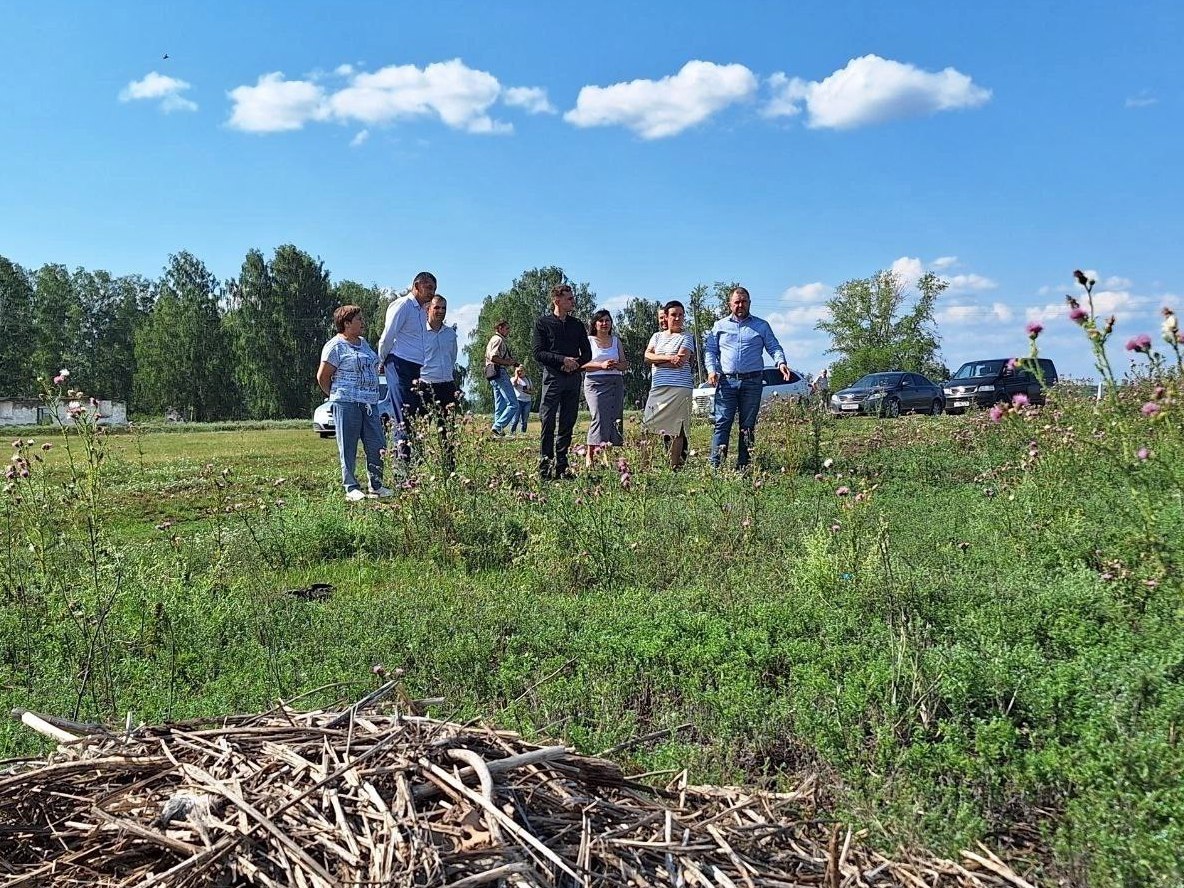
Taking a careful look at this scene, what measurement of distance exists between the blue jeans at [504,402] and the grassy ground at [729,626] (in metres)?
9.74

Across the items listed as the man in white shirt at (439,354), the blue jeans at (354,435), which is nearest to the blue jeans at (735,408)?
the man in white shirt at (439,354)

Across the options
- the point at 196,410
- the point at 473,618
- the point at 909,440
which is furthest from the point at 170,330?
the point at 473,618

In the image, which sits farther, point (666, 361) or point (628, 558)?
point (666, 361)

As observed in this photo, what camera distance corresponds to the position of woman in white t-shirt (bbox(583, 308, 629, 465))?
9.97 meters

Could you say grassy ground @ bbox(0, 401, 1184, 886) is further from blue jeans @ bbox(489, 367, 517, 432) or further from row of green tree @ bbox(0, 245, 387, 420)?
row of green tree @ bbox(0, 245, 387, 420)

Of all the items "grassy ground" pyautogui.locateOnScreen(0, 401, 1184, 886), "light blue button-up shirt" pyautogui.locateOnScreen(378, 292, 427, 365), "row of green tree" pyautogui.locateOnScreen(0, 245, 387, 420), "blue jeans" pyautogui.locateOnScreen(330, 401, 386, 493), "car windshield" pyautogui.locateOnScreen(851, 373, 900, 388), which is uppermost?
"row of green tree" pyautogui.locateOnScreen(0, 245, 387, 420)

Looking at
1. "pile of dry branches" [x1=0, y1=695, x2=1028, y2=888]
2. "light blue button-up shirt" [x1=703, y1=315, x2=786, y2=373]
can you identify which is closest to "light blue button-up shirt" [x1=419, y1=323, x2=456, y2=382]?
"light blue button-up shirt" [x1=703, y1=315, x2=786, y2=373]

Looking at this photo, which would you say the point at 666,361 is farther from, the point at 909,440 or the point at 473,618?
the point at 473,618

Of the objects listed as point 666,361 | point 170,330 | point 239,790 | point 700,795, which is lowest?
point 700,795

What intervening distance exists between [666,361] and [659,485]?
10.2 feet

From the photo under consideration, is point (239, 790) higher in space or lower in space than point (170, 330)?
lower

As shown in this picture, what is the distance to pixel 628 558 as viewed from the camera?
5.72 meters

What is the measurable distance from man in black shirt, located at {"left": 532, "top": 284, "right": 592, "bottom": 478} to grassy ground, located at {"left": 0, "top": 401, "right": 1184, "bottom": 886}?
7.27 ft

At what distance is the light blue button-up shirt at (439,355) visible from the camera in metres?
9.30
